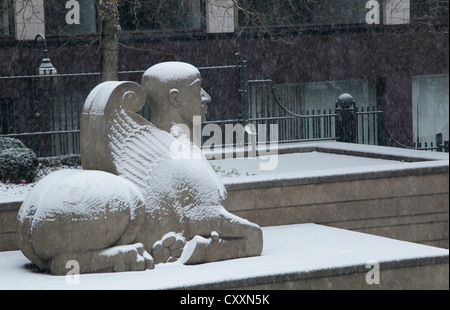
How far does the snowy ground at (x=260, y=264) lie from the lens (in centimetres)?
625

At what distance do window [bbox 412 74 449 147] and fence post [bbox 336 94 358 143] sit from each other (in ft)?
24.8

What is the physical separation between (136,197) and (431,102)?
17.6m

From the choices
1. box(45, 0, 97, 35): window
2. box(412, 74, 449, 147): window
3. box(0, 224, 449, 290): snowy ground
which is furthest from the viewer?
box(412, 74, 449, 147): window

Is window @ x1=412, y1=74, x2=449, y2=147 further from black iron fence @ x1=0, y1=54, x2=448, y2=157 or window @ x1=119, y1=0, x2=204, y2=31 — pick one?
window @ x1=119, y1=0, x2=204, y2=31

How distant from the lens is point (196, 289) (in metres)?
6.13

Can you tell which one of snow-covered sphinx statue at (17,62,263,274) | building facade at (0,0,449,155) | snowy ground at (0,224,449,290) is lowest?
snowy ground at (0,224,449,290)

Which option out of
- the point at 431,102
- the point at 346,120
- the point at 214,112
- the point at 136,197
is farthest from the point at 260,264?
the point at 431,102

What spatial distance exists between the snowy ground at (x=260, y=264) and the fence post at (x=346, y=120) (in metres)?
7.19

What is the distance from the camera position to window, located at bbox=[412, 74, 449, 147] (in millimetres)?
22703

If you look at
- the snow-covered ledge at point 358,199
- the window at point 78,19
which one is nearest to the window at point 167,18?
the window at point 78,19

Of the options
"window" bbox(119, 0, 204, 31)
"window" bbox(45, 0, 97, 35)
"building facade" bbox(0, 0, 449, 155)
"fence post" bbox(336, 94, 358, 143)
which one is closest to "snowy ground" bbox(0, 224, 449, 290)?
"fence post" bbox(336, 94, 358, 143)

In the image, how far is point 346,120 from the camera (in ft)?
50.7

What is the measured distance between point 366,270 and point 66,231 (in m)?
2.58

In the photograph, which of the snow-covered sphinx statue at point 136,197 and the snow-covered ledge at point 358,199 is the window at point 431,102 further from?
the snow-covered sphinx statue at point 136,197
